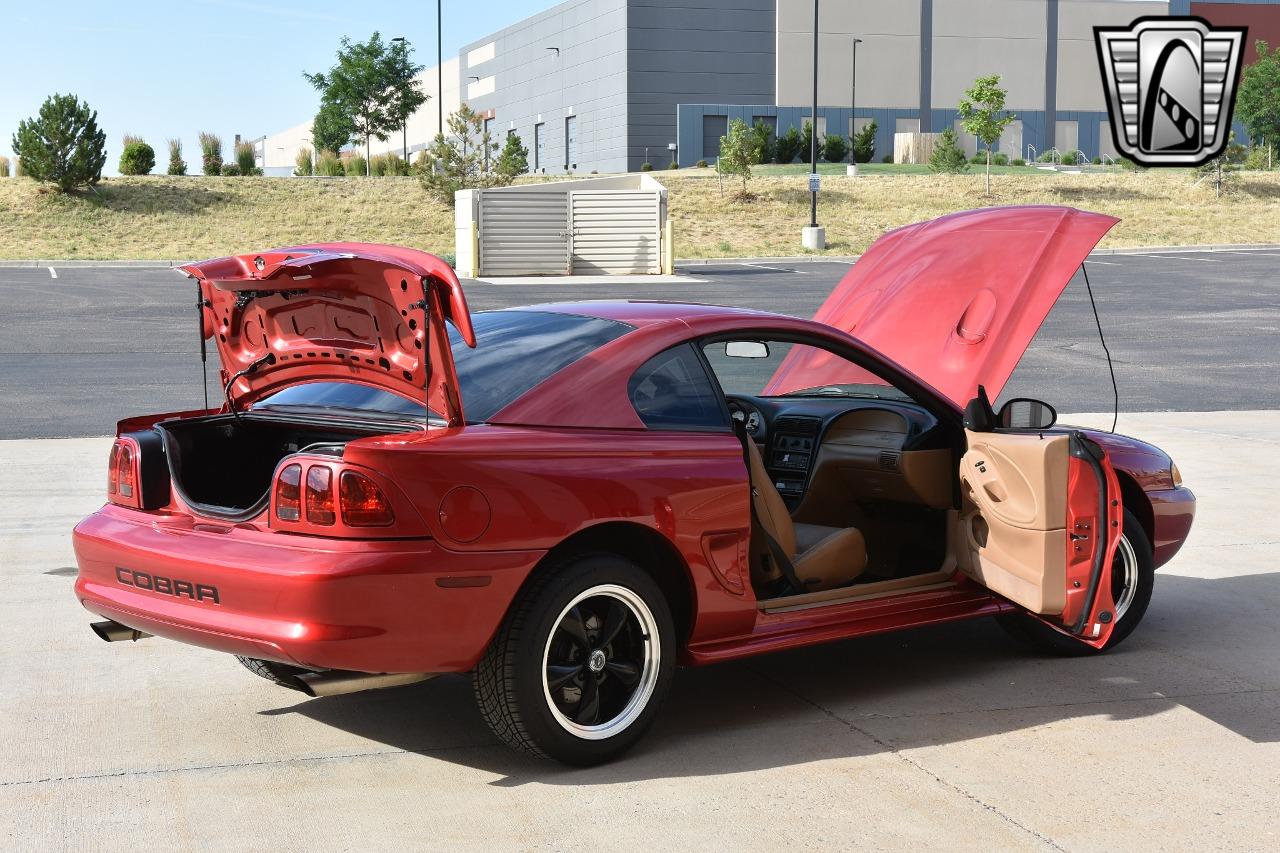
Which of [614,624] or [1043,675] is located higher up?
[614,624]

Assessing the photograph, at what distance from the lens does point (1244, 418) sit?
13727mm

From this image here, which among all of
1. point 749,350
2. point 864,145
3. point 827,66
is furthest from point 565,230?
point 827,66

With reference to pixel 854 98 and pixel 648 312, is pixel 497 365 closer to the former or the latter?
pixel 648 312

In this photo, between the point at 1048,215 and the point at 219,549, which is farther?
the point at 1048,215

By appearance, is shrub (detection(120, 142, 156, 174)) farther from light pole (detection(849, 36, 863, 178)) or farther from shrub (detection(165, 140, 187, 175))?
light pole (detection(849, 36, 863, 178))

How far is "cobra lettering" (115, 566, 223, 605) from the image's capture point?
4.48 meters

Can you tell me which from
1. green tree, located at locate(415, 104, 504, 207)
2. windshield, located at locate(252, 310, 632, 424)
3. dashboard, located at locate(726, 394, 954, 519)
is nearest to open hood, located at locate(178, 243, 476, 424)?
windshield, located at locate(252, 310, 632, 424)

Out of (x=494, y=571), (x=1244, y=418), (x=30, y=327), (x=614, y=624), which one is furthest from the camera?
(x=30, y=327)

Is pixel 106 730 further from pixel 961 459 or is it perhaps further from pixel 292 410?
pixel 961 459

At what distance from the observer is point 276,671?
5.19m

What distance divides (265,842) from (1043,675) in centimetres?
318

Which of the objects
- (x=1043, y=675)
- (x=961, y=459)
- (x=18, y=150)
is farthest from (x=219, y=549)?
(x=18, y=150)

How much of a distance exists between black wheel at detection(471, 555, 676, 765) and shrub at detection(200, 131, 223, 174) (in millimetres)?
57421

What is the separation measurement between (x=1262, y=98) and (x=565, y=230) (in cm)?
4415
